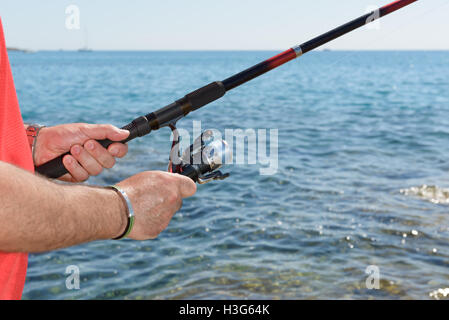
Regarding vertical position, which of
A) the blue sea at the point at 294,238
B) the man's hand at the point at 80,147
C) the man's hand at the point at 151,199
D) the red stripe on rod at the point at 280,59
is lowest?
the blue sea at the point at 294,238

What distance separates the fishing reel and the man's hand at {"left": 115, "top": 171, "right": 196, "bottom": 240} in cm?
46

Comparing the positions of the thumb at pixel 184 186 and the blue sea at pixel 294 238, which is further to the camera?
the blue sea at pixel 294 238

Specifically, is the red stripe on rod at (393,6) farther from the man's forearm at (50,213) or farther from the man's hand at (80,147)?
the man's forearm at (50,213)

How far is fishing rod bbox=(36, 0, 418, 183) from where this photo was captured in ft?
8.61

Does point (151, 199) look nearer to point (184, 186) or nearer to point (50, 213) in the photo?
point (184, 186)

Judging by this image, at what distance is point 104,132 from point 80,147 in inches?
8.0

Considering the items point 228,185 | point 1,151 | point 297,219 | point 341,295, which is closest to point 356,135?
point 228,185

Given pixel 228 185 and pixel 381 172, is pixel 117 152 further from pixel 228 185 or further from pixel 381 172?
pixel 381 172

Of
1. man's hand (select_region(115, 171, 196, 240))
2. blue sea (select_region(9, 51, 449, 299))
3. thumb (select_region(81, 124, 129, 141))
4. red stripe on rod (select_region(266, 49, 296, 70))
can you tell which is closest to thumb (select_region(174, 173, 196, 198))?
man's hand (select_region(115, 171, 196, 240))

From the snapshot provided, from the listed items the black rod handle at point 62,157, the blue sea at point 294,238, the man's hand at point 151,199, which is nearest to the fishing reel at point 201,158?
the black rod handle at point 62,157

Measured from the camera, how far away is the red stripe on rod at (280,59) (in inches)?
115

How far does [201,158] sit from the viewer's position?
2.69 m

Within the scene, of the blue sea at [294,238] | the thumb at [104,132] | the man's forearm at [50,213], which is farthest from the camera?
the blue sea at [294,238]

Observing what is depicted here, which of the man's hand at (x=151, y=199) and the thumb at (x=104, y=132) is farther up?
the thumb at (x=104, y=132)
